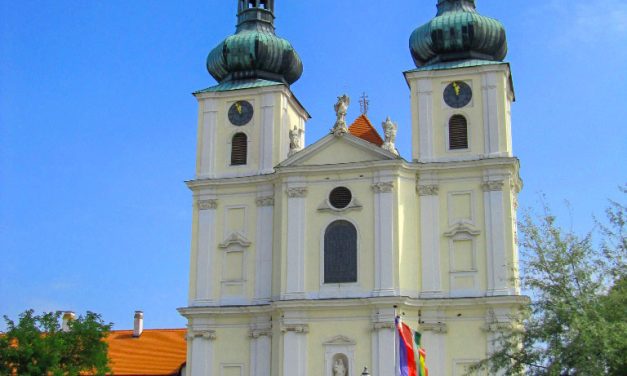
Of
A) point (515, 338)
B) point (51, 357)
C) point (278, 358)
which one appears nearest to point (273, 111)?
point (278, 358)

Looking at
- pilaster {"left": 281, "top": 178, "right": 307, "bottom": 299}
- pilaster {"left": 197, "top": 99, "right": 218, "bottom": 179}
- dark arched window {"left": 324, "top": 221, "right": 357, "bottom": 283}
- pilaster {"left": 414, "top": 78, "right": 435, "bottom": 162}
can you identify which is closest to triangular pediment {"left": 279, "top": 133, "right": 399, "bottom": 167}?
pilaster {"left": 281, "top": 178, "right": 307, "bottom": 299}

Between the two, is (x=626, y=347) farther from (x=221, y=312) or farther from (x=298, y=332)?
(x=221, y=312)

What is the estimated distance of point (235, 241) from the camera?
3247cm

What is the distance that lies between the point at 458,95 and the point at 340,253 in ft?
21.7

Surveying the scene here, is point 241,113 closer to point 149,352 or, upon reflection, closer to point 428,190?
point 428,190

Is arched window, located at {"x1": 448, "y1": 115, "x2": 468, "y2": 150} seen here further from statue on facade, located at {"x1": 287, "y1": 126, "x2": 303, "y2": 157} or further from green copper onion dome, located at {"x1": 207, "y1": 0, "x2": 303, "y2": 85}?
green copper onion dome, located at {"x1": 207, "y1": 0, "x2": 303, "y2": 85}

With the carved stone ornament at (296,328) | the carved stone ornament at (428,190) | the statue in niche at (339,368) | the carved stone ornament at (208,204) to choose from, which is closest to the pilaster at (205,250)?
the carved stone ornament at (208,204)

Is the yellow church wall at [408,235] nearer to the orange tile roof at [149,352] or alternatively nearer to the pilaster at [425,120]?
the pilaster at [425,120]

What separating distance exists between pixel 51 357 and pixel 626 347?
18.1 meters

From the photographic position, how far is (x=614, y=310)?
722 inches

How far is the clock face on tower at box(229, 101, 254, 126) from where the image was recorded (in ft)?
111

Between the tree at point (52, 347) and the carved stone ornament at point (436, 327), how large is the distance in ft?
33.2

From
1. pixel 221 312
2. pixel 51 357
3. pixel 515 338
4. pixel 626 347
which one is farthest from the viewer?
pixel 221 312

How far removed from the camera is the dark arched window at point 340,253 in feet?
101
